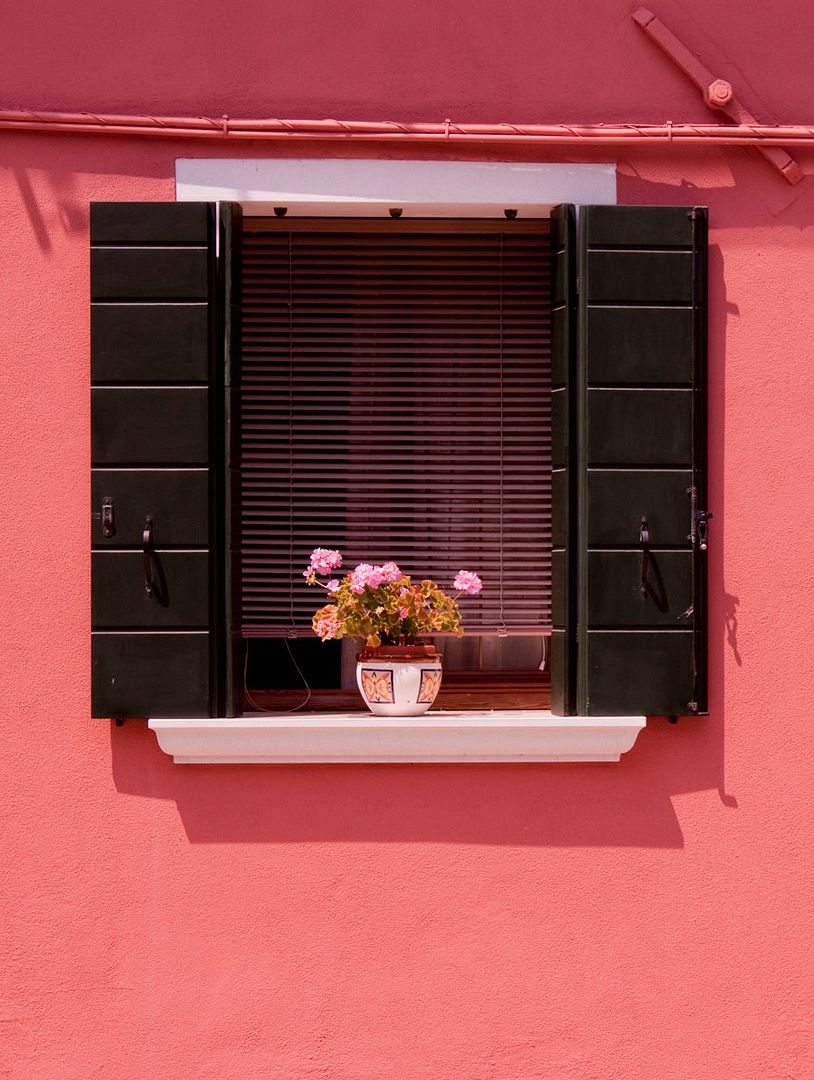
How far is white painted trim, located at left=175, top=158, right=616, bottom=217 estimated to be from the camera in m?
4.26

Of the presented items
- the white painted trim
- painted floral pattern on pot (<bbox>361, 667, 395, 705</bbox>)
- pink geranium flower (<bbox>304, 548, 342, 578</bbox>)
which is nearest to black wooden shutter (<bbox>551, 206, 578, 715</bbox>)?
the white painted trim

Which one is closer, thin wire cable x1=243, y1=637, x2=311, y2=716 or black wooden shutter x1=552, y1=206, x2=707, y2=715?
black wooden shutter x1=552, y1=206, x2=707, y2=715

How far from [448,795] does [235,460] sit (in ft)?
3.94

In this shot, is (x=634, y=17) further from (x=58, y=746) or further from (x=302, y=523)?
(x=58, y=746)

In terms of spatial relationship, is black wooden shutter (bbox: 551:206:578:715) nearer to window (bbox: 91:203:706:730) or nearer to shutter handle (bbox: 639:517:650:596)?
window (bbox: 91:203:706:730)

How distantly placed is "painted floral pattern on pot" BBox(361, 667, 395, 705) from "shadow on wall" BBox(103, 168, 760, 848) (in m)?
0.22

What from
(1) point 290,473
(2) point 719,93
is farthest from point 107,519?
(2) point 719,93

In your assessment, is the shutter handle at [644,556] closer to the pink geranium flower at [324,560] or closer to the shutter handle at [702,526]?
the shutter handle at [702,526]

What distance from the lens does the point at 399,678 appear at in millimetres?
4168

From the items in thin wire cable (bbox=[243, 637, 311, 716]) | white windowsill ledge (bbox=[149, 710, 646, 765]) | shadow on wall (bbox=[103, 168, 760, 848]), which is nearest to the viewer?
white windowsill ledge (bbox=[149, 710, 646, 765])

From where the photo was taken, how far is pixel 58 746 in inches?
166

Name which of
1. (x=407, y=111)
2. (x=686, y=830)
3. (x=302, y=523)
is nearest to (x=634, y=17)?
(x=407, y=111)

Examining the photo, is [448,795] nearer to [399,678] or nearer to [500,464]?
[399,678]

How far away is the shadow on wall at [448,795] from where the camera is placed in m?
4.22
